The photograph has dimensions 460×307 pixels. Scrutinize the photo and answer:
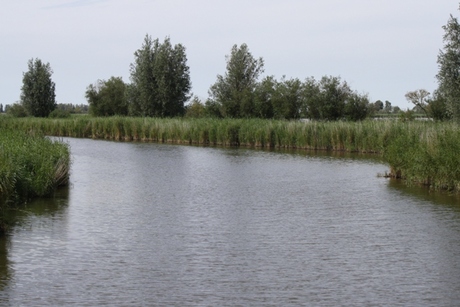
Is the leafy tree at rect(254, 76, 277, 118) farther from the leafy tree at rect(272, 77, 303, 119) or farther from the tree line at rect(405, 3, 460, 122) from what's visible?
the tree line at rect(405, 3, 460, 122)

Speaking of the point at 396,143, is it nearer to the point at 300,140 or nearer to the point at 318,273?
the point at 318,273

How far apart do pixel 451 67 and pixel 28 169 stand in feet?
83.2

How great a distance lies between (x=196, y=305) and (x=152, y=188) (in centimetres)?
1236

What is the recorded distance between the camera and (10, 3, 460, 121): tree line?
184ft

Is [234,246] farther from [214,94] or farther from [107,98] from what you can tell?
[107,98]

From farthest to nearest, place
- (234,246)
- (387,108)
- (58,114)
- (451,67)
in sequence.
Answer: (387,108) → (58,114) → (451,67) → (234,246)

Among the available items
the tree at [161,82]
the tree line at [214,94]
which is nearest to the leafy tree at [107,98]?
the tree line at [214,94]

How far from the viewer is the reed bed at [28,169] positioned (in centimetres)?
1440

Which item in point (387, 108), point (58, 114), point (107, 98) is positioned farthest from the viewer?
point (387, 108)

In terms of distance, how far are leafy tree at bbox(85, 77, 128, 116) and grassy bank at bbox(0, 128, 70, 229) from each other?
57.7m

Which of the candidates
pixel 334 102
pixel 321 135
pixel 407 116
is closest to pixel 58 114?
pixel 334 102

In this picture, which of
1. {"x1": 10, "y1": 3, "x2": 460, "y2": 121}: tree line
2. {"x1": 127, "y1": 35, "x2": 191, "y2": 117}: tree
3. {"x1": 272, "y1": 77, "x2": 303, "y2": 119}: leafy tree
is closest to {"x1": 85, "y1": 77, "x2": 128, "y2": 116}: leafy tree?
{"x1": 10, "y1": 3, "x2": 460, "y2": 121}: tree line

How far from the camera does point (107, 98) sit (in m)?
78.6

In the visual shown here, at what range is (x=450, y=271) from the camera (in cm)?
1113
